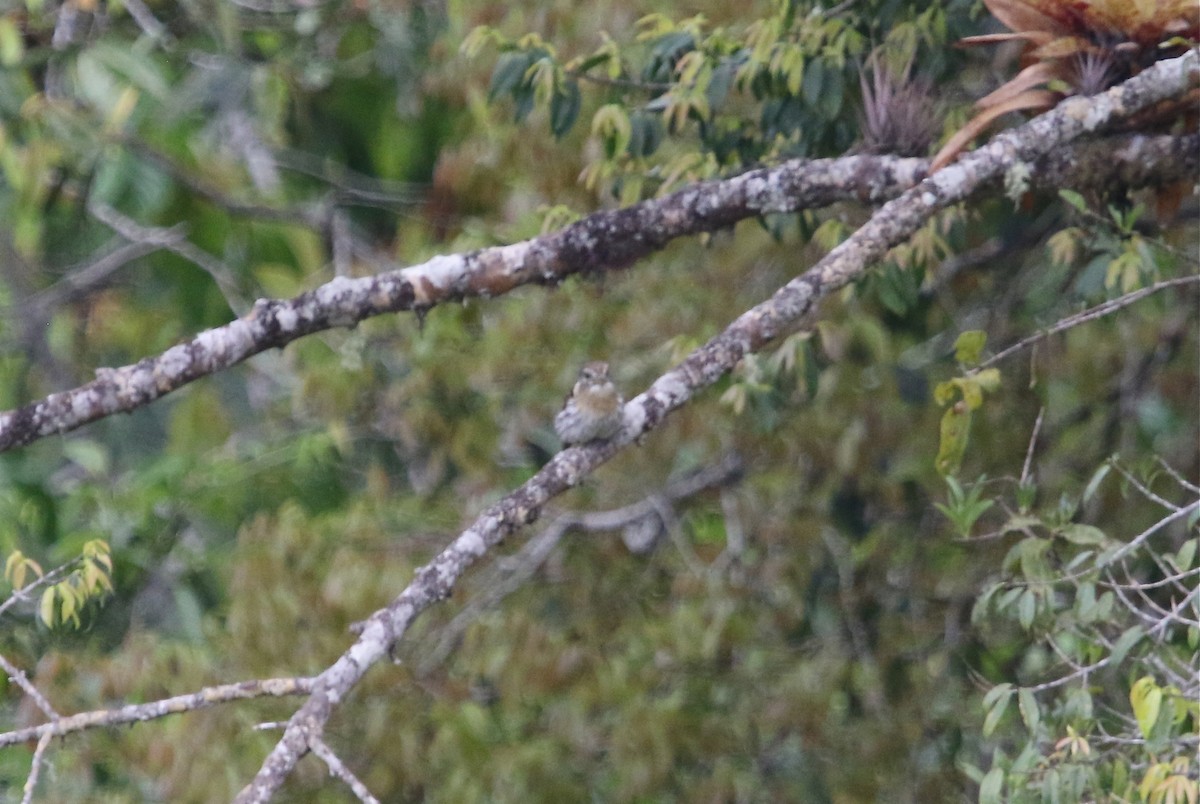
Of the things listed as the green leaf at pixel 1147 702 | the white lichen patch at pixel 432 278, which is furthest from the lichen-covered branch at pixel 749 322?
the green leaf at pixel 1147 702

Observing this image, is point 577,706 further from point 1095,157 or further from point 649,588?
point 1095,157

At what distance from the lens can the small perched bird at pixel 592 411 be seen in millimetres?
3133

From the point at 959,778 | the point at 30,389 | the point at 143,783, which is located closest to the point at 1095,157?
the point at 959,778

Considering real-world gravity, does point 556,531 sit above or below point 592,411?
below

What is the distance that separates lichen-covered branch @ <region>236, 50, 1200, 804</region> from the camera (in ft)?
8.49

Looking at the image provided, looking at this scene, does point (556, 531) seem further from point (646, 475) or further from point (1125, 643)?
point (1125, 643)

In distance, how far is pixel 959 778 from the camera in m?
4.53

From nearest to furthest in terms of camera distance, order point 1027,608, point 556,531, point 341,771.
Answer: point 341,771
point 1027,608
point 556,531

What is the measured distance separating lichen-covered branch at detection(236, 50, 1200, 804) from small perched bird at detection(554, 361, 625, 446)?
12 cm

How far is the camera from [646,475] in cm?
520

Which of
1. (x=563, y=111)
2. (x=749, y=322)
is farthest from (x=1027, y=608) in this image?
(x=563, y=111)

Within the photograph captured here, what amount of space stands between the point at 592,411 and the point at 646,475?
5.49ft

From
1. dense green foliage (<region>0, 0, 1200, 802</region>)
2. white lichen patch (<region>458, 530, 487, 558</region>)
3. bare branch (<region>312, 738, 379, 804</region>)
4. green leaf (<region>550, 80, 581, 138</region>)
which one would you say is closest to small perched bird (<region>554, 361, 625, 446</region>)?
dense green foliage (<region>0, 0, 1200, 802</region>)

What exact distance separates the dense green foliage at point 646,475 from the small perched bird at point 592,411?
26 cm
